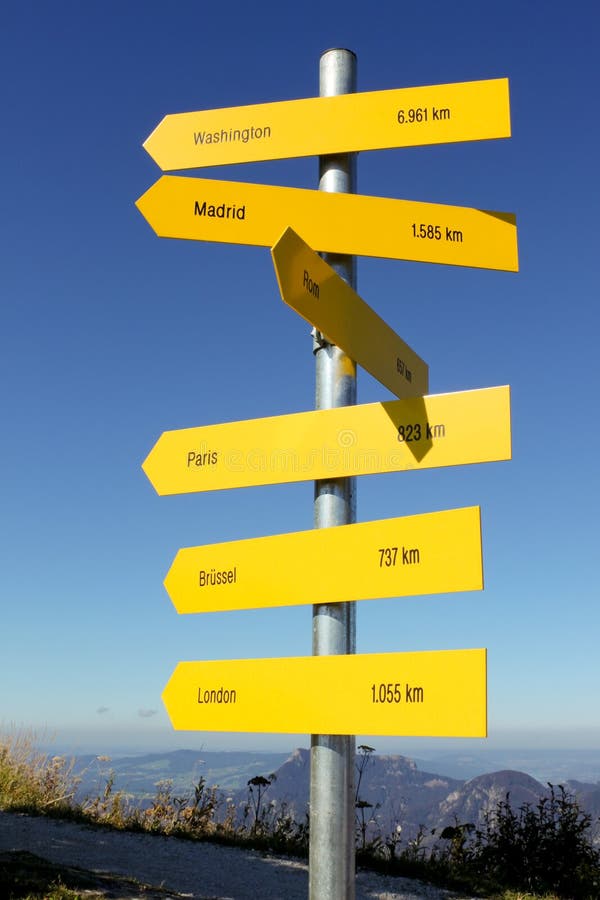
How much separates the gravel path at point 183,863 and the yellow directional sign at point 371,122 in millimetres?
5378

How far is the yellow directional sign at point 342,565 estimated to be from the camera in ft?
10.5

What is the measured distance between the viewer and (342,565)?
3.36 metres

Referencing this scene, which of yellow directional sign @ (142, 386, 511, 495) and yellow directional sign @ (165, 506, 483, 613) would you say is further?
yellow directional sign @ (142, 386, 511, 495)

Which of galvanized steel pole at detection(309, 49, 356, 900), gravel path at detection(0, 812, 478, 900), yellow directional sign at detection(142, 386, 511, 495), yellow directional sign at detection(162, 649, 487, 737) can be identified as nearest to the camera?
yellow directional sign at detection(162, 649, 487, 737)

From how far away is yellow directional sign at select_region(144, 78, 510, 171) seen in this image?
3906mm

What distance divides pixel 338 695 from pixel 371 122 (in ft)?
8.21

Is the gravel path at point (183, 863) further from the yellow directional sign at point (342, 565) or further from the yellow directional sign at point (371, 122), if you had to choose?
the yellow directional sign at point (371, 122)

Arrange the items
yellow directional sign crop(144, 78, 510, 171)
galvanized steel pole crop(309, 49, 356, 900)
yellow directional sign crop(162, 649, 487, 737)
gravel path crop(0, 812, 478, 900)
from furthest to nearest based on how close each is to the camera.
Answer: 1. gravel path crop(0, 812, 478, 900)
2. yellow directional sign crop(144, 78, 510, 171)
3. galvanized steel pole crop(309, 49, 356, 900)
4. yellow directional sign crop(162, 649, 487, 737)

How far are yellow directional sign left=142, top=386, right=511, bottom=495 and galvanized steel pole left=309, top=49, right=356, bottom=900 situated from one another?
0.24ft

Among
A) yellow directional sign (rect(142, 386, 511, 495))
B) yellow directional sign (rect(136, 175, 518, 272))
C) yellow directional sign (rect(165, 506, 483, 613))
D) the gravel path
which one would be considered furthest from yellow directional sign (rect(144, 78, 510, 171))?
the gravel path

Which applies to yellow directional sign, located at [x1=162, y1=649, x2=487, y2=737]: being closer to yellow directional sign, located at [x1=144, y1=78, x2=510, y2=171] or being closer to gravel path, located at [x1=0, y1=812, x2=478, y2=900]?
yellow directional sign, located at [x1=144, y1=78, x2=510, y2=171]

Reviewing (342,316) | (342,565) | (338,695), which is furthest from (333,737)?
(342,316)

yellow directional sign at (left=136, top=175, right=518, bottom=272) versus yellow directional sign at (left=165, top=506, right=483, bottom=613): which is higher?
yellow directional sign at (left=136, top=175, right=518, bottom=272)

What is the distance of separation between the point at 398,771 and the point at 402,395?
555ft
